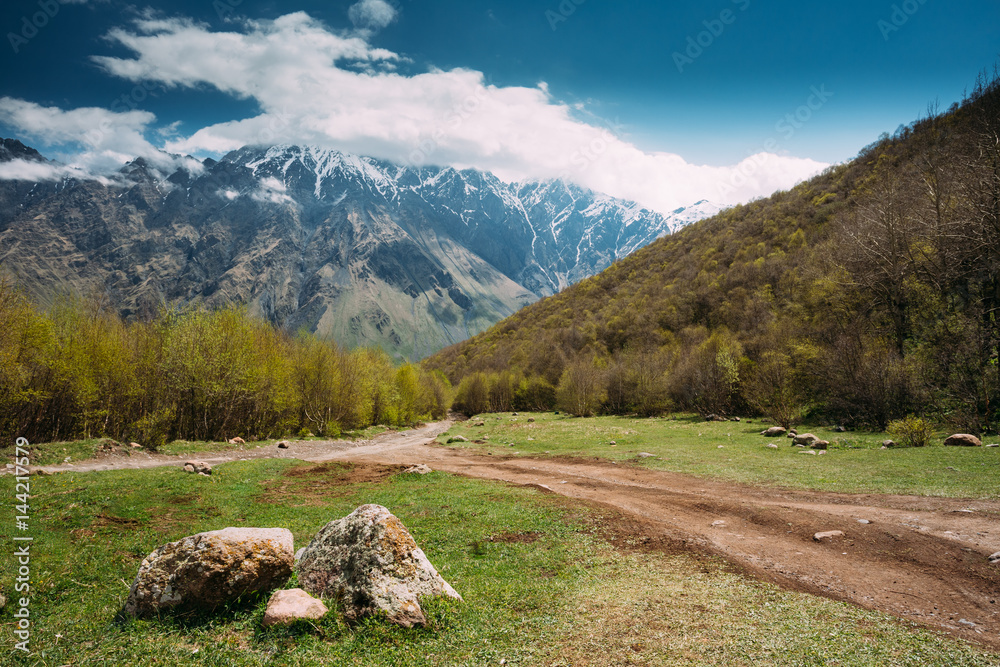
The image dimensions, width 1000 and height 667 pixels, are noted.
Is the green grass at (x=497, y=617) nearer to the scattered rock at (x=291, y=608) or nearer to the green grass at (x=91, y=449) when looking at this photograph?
the scattered rock at (x=291, y=608)

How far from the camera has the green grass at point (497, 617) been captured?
5.46 metres

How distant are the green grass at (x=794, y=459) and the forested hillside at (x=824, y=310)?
4.63m

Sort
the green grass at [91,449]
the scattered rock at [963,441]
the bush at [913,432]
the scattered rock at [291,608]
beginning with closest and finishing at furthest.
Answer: the scattered rock at [291,608], the scattered rock at [963,441], the bush at [913,432], the green grass at [91,449]

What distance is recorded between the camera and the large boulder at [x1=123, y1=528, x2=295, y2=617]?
6297 millimetres

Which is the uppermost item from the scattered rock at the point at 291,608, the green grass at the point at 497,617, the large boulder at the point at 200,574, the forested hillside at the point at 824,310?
the forested hillside at the point at 824,310

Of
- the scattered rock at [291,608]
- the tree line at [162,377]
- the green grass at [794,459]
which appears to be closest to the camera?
the scattered rock at [291,608]

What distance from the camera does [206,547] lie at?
6.45 m

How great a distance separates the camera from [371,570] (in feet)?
21.6

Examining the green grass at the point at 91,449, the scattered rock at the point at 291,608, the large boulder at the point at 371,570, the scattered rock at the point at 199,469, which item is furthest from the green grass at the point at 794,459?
the green grass at the point at 91,449

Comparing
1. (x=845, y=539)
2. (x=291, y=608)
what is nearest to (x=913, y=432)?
(x=845, y=539)

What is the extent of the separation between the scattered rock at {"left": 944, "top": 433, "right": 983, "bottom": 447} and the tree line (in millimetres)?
43221

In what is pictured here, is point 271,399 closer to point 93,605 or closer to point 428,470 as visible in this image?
point 428,470

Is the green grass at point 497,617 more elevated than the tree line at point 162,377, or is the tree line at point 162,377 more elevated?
the tree line at point 162,377

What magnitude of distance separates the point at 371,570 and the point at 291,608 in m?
1.24
